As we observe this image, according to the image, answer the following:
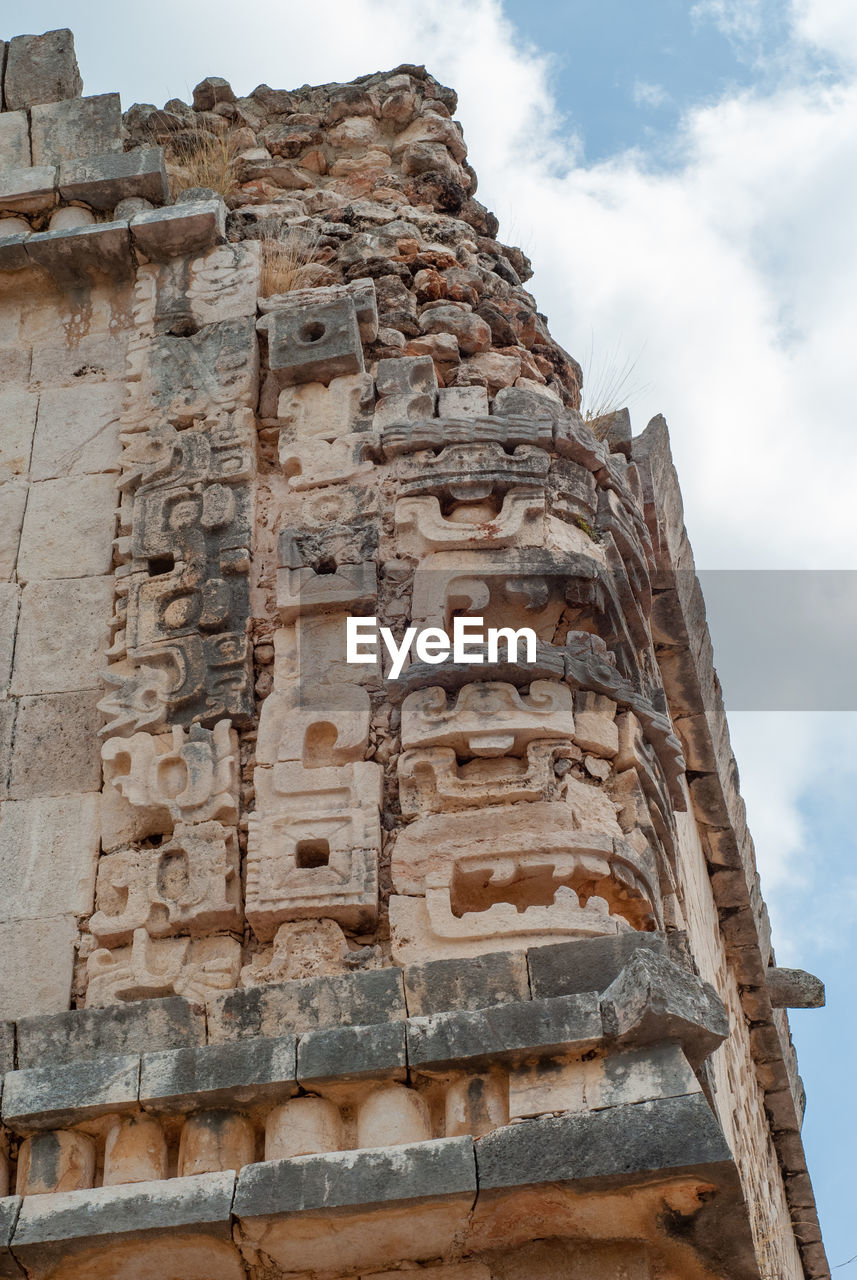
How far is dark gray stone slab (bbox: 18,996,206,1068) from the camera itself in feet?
14.4

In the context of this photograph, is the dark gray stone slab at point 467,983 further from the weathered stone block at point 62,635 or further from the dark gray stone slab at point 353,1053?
→ the weathered stone block at point 62,635

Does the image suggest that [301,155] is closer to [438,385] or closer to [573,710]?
[438,385]

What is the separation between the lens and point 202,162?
708 cm

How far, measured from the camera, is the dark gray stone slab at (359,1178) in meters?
3.91

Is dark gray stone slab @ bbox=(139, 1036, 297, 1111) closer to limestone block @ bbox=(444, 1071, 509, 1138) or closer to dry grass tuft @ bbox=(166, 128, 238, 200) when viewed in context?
limestone block @ bbox=(444, 1071, 509, 1138)

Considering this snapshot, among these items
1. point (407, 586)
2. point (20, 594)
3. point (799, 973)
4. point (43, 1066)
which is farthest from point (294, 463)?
point (799, 973)

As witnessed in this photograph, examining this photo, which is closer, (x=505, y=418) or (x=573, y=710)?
(x=573, y=710)

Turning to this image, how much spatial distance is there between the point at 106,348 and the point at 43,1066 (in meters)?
2.99

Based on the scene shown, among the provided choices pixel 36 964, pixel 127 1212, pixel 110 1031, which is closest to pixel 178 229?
pixel 36 964

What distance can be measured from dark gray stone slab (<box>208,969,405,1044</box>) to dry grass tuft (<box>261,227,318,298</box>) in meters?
2.88

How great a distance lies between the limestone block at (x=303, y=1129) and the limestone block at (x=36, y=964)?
0.84 m

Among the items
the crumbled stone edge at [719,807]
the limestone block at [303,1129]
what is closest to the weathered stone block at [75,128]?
the crumbled stone edge at [719,807]

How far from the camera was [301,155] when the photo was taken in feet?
24.1

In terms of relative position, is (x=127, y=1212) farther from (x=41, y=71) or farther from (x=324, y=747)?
(x=41, y=71)
